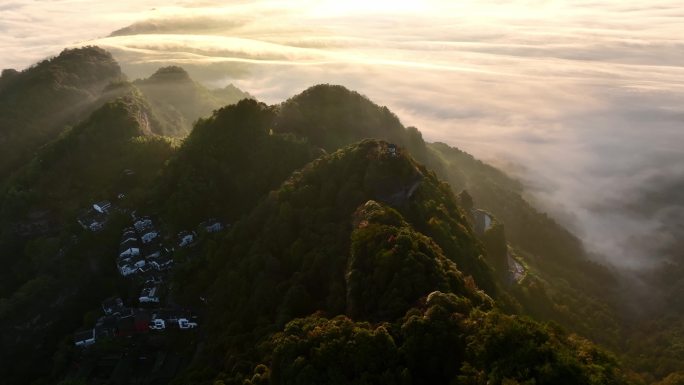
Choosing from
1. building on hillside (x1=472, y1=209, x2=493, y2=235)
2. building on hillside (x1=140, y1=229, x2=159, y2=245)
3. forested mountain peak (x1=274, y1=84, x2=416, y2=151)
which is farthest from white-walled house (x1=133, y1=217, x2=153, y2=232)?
building on hillside (x1=472, y1=209, x2=493, y2=235)

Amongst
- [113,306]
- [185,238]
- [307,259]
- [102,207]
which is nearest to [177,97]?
[102,207]

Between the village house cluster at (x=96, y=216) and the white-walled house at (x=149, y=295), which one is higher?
the village house cluster at (x=96, y=216)

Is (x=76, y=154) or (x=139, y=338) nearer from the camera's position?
(x=139, y=338)

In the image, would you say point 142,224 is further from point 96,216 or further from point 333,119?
point 333,119

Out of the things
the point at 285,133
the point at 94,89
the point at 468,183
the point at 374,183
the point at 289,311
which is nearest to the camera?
the point at 289,311

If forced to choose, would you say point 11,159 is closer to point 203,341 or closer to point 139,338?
point 139,338

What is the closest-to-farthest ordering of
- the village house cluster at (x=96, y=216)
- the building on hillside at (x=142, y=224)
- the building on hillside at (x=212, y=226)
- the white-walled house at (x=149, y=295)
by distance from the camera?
the white-walled house at (x=149, y=295) < the building on hillside at (x=212, y=226) < the building on hillside at (x=142, y=224) < the village house cluster at (x=96, y=216)

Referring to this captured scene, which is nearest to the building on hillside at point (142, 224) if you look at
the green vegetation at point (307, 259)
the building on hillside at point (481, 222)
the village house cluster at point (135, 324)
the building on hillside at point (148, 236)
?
the building on hillside at point (148, 236)

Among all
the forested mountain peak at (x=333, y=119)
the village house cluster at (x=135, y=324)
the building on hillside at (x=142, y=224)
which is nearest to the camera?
the village house cluster at (x=135, y=324)

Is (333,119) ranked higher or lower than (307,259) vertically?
higher

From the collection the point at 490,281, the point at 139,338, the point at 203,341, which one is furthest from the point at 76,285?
the point at 490,281

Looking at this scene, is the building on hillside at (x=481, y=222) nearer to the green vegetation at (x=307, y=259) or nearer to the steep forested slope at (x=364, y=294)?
the green vegetation at (x=307, y=259)
